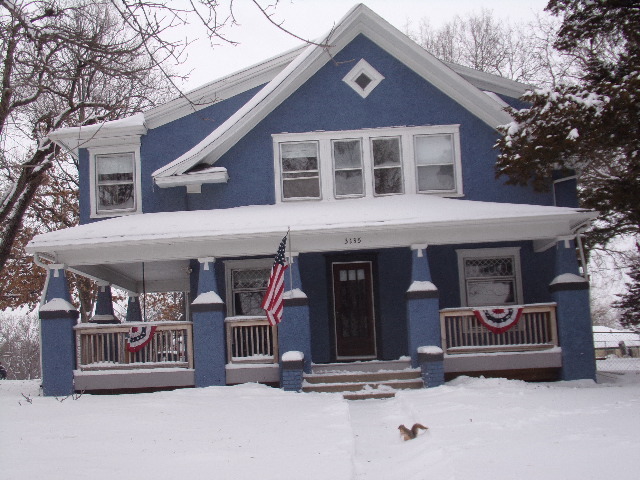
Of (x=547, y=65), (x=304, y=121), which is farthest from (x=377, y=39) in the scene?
(x=547, y=65)

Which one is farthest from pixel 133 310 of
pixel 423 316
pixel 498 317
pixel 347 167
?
pixel 498 317

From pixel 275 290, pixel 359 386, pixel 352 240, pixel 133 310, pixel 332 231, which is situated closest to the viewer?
pixel 275 290

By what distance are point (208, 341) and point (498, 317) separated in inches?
221

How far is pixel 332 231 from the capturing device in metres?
13.2

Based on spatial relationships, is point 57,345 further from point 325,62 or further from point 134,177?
point 325,62

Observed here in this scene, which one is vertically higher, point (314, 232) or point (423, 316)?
point (314, 232)

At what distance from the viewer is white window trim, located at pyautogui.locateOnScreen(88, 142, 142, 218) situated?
15.9 meters

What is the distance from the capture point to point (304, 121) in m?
15.5

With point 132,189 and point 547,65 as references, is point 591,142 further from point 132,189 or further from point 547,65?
point 547,65

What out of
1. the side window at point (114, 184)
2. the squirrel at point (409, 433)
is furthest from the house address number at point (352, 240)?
the squirrel at point (409, 433)

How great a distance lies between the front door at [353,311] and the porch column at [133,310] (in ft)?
20.8

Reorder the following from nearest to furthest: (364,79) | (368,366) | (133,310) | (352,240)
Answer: (352,240) < (368,366) < (364,79) < (133,310)

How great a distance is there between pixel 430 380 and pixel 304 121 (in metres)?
6.32

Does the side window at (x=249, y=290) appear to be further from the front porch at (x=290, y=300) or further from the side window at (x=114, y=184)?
the side window at (x=114, y=184)
